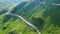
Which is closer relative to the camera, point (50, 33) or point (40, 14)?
point (50, 33)

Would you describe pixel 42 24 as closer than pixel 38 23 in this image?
Yes

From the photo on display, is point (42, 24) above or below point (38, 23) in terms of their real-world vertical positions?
below

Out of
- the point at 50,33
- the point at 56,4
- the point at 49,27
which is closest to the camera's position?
the point at 50,33

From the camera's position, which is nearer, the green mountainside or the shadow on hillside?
the green mountainside

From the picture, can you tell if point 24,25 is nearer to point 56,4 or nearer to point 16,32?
point 16,32

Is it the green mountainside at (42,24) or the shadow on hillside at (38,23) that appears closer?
the green mountainside at (42,24)

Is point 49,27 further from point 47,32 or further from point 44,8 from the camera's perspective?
point 44,8

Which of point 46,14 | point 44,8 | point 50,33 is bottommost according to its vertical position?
point 50,33

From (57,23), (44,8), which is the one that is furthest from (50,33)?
(44,8)

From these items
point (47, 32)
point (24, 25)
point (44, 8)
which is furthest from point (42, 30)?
point (44, 8)

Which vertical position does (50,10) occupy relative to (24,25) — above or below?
above

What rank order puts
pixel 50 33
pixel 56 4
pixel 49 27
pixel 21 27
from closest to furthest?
pixel 50 33
pixel 49 27
pixel 21 27
pixel 56 4
